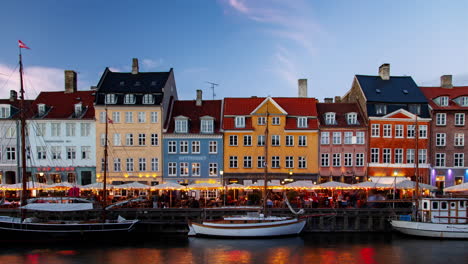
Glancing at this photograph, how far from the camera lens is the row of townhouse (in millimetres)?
41750

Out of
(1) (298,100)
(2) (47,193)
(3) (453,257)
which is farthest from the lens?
(1) (298,100)

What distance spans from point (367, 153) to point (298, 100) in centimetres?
947

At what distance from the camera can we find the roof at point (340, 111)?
4228 cm

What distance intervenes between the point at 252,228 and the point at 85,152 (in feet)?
73.9

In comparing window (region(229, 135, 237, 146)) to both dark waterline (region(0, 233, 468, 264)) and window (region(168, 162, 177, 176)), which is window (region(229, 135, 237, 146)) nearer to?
window (region(168, 162, 177, 176))

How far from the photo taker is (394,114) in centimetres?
4153

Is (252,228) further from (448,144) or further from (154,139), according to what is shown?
(448,144)

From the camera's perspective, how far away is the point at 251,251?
2614 cm

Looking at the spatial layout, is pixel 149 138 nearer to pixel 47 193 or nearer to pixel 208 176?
pixel 208 176

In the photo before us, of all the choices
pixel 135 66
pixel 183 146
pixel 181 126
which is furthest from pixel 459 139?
pixel 135 66

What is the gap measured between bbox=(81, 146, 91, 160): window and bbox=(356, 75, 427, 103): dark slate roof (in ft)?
102

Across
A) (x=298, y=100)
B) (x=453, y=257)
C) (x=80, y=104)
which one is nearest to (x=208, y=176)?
(x=298, y=100)

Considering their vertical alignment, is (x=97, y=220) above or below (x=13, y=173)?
below

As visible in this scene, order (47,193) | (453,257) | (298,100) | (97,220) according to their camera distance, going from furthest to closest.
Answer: (298,100), (47,193), (97,220), (453,257)
